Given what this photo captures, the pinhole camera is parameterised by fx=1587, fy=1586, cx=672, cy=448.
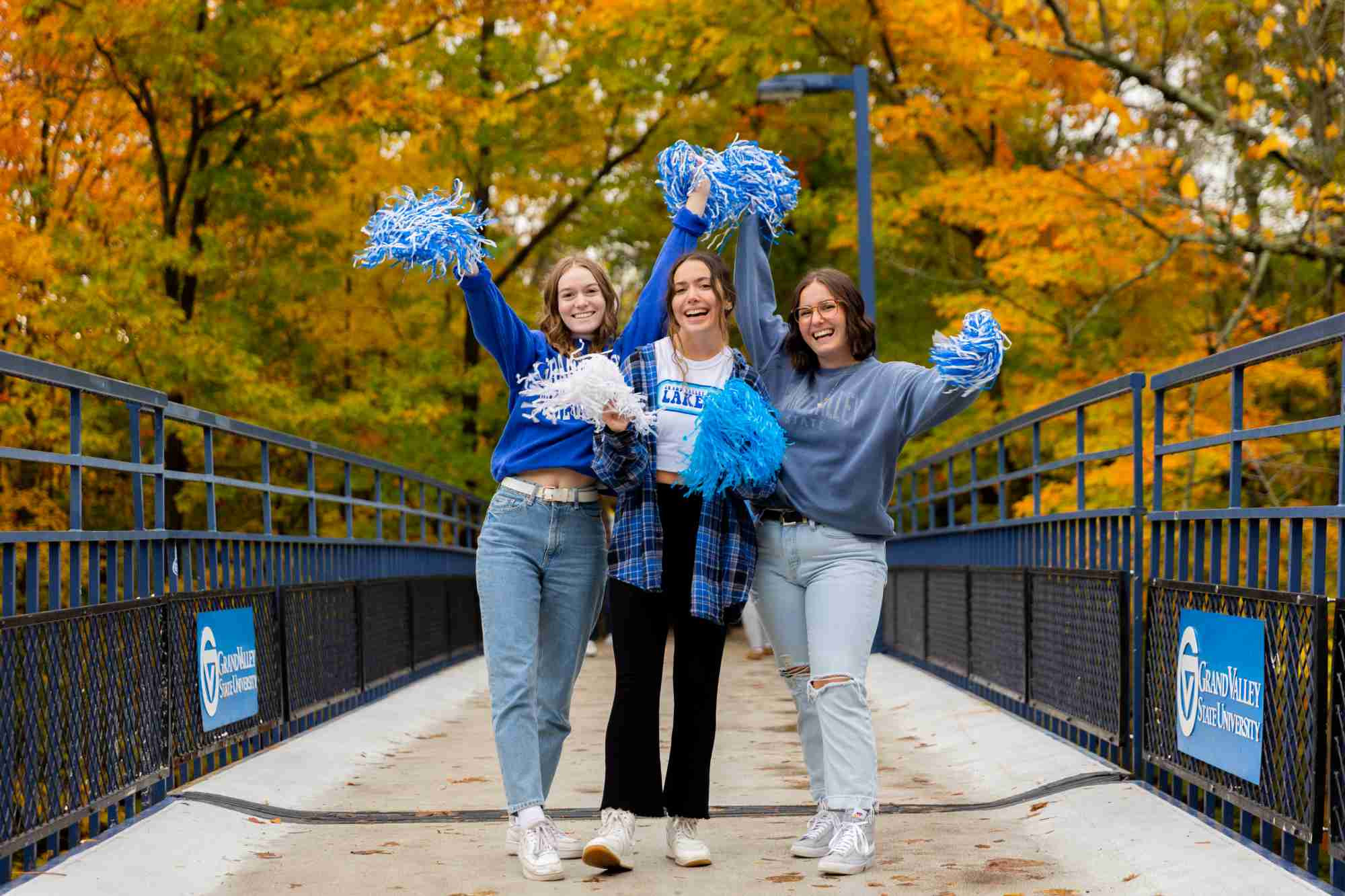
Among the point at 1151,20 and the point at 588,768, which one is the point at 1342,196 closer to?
the point at 1151,20

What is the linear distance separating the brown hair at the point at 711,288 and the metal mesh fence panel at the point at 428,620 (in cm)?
663

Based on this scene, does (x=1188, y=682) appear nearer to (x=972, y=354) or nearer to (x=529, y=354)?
(x=972, y=354)

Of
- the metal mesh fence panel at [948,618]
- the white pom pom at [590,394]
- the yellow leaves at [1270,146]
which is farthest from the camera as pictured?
the yellow leaves at [1270,146]

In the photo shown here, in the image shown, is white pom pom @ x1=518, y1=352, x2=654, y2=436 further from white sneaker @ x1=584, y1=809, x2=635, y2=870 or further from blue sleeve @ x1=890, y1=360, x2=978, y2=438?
white sneaker @ x1=584, y1=809, x2=635, y2=870

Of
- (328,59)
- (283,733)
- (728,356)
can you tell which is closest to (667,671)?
(283,733)

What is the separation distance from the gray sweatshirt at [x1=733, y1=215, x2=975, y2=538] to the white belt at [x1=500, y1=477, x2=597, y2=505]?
635 millimetres

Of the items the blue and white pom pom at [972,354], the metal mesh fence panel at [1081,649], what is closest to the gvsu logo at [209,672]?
the blue and white pom pom at [972,354]

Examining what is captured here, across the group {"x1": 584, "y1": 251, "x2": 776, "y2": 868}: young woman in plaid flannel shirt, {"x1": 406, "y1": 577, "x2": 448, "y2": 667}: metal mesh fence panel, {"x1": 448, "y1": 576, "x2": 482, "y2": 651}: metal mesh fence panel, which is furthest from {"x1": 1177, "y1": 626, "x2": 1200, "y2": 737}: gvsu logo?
{"x1": 448, "y1": 576, "x2": 482, "y2": 651}: metal mesh fence panel

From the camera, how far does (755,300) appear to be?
525 cm

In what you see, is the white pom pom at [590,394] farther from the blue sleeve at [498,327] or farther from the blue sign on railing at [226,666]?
the blue sign on railing at [226,666]

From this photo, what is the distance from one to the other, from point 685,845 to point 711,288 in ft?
5.70

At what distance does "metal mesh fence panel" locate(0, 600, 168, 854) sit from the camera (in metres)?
4.39

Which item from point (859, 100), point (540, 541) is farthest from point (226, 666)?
point (859, 100)

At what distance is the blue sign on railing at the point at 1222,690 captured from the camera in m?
4.65
